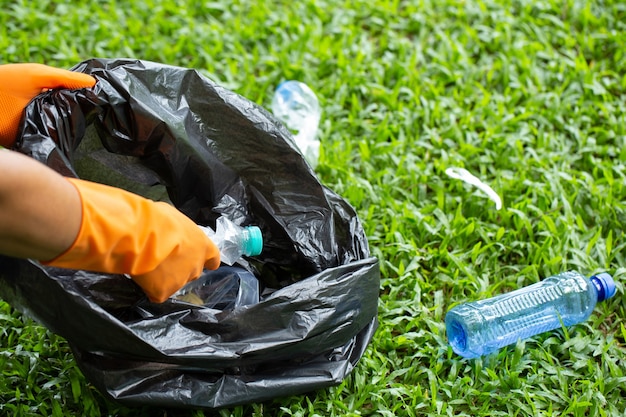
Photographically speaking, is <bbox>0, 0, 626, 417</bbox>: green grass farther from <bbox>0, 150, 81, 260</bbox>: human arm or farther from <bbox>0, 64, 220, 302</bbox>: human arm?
<bbox>0, 150, 81, 260</bbox>: human arm

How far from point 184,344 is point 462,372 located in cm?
82

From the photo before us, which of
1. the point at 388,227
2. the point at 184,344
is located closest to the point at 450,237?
the point at 388,227

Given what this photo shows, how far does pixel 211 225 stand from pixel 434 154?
0.98 metres

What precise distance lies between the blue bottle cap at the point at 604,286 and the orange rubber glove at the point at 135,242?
120 cm

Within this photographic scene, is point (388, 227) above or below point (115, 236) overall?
below

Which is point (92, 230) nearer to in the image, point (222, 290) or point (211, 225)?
point (222, 290)

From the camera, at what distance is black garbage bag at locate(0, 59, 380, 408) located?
173 centimetres

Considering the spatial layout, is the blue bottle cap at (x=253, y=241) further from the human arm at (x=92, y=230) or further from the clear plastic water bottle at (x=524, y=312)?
the clear plastic water bottle at (x=524, y=312)

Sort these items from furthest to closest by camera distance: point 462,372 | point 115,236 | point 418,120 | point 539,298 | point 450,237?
point 418,120, point 450,237, point 539,298, point 462,372, point 115,236

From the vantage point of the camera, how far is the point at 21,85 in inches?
75.3

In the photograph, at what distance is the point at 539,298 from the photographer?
87.8 inches

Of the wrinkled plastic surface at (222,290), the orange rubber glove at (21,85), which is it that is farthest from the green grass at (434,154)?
the orange rubber glove at (21,85)

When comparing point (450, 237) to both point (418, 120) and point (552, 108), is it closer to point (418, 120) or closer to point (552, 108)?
point (418, 120)

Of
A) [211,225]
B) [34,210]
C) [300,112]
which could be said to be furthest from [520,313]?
→ [34,210]
